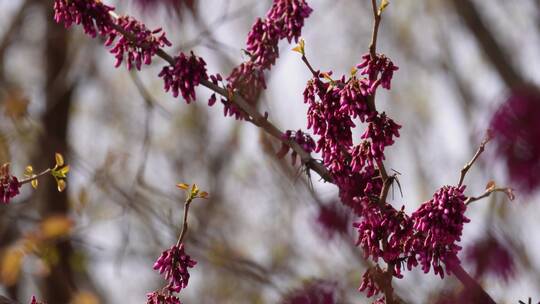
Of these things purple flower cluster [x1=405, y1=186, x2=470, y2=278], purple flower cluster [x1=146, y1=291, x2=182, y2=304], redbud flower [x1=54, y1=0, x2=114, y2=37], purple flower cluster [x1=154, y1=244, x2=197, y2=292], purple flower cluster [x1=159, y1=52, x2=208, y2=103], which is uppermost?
redbud flower [x1=54, y1=0, x2=114, y2=37]

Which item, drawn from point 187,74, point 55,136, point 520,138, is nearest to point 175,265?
point 187,74

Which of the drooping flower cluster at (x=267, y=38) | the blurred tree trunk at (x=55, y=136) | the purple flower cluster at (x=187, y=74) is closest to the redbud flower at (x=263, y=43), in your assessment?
the drooping flower cluster at (x=267, y=38)

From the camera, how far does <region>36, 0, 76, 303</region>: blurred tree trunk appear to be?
7887 millimetres

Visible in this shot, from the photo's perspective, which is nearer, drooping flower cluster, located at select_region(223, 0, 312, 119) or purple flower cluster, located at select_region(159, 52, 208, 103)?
purple flower cluster, located at select_region(159, 52, 208, 103)

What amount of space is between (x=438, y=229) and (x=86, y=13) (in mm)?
1363

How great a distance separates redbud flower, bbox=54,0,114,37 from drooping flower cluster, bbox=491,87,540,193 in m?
1.33

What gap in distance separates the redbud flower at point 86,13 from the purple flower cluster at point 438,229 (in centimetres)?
123

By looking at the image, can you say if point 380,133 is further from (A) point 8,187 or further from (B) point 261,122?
(A) point 8,187

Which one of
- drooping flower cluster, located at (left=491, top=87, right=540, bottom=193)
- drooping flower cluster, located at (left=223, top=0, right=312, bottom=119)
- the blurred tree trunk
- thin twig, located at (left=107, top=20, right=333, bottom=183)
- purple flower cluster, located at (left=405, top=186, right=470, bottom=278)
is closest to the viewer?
drooping flower cluster, located at (left=491, top=87, right=540, bottom=193)

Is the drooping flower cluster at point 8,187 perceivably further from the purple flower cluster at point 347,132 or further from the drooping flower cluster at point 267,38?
the purple flower cluster at point 347,132

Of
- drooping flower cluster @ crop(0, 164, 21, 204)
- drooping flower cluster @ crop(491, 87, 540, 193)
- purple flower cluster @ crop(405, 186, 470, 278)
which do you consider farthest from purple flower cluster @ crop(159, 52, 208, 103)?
drooping flower cluster @ crop(491, 87, 540, 193)

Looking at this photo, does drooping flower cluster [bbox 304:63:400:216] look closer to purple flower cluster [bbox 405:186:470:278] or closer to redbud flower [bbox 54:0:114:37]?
purple flower cluster [bbox 405:186:470:278]

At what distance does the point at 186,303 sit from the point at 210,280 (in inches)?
20.7

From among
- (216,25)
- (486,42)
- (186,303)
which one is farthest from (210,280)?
(216,25)
